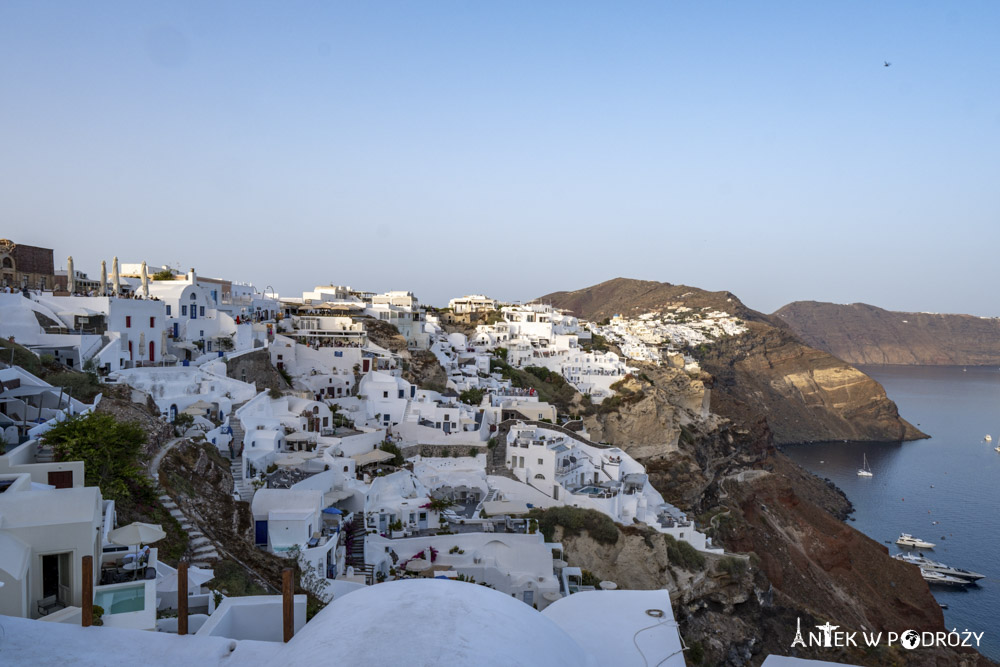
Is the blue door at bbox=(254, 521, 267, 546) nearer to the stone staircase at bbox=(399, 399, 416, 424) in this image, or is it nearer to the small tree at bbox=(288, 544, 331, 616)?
the small tree at bbox=(288, 544, 331, 616)

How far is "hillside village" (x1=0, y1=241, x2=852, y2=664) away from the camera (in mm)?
7414

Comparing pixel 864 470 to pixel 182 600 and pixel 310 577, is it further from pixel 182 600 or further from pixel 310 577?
pixel 182 600

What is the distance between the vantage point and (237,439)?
1925cm

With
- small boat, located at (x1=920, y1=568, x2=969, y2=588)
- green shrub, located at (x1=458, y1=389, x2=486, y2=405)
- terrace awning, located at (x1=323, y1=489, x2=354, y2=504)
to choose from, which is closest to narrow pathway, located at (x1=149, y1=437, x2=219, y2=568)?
terrace awning, located at (x1=323, y1=489, x2=354, y2=504)

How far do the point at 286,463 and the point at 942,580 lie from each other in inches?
1471

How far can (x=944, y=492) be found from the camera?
5591cm

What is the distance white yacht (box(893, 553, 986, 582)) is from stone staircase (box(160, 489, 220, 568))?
128 ft

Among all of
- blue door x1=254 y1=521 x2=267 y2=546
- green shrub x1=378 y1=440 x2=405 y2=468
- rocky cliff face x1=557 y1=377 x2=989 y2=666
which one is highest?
blue door x1=254 y1=521 x2=267 y2=546

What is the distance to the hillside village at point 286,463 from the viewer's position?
7.41 meters

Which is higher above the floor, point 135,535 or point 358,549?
point 135,535

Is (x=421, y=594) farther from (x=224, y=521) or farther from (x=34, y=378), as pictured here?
(x=34, y=378)

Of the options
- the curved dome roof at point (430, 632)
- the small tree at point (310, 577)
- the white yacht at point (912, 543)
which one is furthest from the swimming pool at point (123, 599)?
the white yacht at point (912, 543)

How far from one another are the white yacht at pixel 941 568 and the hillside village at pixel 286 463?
20.6 m

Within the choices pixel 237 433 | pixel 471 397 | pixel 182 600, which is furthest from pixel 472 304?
pixel 182 600
